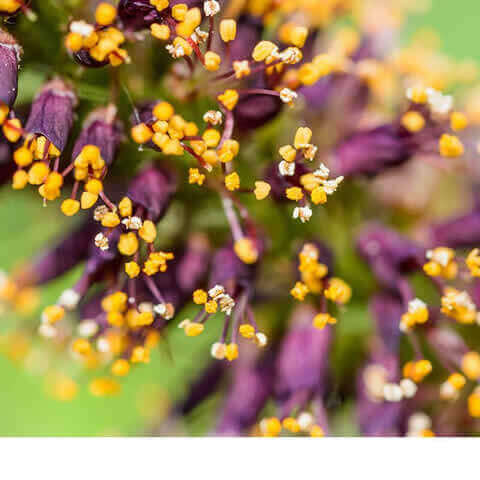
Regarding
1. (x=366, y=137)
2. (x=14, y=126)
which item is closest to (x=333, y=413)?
(x=366, y=137)

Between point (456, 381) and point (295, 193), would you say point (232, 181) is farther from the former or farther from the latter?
point (456, 381)

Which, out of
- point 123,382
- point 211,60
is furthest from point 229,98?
point 123,382

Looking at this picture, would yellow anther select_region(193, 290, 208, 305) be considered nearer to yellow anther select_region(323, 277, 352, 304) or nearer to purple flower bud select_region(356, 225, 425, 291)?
yellow anther select_region(323, 277, 352, 304)

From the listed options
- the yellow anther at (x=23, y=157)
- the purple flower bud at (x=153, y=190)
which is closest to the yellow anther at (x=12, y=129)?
the yellow anther at (x=23, y=157)

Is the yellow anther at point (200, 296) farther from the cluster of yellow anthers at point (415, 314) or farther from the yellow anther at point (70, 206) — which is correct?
the cluster of yellow anthers at point (415, 314)

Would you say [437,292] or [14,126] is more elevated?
[14,126]

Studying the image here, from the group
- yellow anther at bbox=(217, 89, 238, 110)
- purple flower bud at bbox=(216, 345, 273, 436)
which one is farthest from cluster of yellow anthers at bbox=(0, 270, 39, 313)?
yellow anther at bbox=(217, 89, 238, 110)

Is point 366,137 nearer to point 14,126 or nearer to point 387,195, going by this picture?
point 387,195
